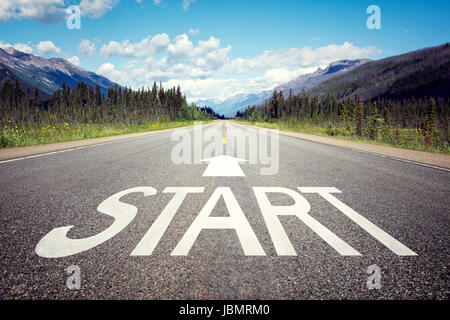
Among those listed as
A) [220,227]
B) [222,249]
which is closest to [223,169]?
[220,227]

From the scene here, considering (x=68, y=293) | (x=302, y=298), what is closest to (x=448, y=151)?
(x=302, y=298)

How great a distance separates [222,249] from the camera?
2.16 metres

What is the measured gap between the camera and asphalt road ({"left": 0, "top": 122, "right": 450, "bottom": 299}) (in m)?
1.63

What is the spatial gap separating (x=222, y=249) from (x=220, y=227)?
469 mm

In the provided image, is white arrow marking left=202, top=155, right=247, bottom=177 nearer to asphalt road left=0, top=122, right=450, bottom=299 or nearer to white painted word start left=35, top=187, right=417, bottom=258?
asphalt road left=0, top=122, right=450, bottom=299

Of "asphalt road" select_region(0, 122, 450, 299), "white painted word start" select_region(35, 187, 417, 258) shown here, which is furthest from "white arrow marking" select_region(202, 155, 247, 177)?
"white painted word start" select_region(35, 187, 417, 258)

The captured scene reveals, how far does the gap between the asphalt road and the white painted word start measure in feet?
0.20

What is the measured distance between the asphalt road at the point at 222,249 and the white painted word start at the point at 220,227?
60mm

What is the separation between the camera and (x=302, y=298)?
155cm

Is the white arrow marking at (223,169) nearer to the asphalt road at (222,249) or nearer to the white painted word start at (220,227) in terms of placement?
the asphalt road at (222,249)

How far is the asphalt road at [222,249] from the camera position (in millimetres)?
1628

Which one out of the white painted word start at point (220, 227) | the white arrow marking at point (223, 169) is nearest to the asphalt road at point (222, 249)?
the white painted word start at point (220, 227)

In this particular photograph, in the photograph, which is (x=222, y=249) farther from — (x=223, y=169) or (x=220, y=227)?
(x=223, y=169)
